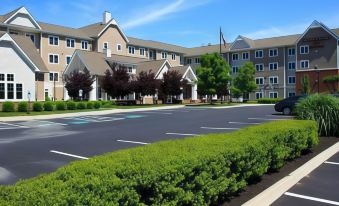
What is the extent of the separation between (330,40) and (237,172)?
6534 cm

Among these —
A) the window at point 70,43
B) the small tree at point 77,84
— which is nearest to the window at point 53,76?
the window at point 70,43

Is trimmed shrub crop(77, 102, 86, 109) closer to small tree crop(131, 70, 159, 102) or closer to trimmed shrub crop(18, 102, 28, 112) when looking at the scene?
trimmed shrub crop(18, 102, 28, 112)

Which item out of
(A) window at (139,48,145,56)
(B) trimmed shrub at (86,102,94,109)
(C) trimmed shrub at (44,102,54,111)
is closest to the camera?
(C) trimmed shrub at (44,102,54,111)

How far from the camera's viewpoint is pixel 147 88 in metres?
46.9

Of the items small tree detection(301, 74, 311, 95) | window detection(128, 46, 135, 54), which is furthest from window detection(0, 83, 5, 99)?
small tree detection(301, 74, 311, 95)

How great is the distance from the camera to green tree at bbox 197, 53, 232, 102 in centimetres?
5147

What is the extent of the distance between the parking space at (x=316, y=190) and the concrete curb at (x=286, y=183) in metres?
0.09

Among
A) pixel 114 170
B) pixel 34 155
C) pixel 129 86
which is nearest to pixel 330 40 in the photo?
pixel 129 86

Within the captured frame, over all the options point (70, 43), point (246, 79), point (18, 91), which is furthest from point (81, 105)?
point (246, 79)

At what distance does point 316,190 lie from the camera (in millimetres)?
7125

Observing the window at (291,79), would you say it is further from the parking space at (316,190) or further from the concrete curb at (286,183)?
the parking space at (316,190)

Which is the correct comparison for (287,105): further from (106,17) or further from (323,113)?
(106,17)

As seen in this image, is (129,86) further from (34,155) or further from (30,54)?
(34,155)

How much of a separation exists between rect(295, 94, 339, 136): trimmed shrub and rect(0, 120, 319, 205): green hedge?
702 cm
